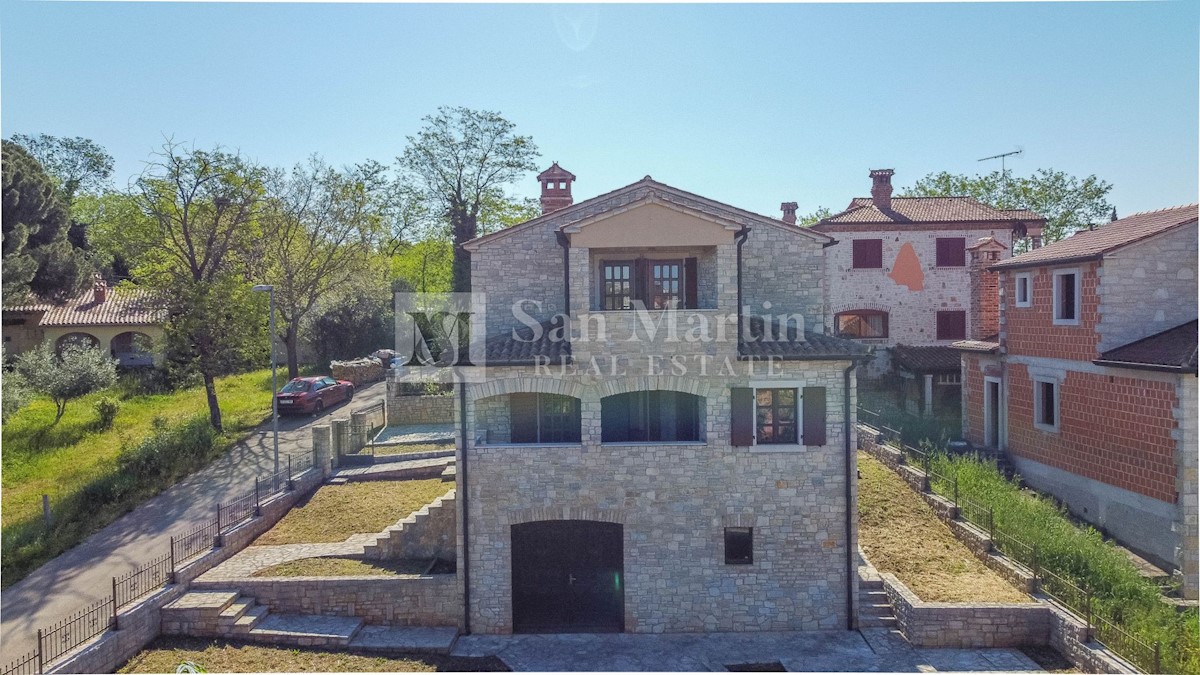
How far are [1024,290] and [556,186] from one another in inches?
567

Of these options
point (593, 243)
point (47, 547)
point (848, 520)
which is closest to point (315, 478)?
point (47, 547)

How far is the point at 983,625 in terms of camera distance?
12609 mm

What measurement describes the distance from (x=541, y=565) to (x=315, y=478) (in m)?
8.28

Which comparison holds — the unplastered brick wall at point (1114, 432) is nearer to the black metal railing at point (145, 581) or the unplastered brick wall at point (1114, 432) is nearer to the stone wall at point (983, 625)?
the stone wall at point (983, 625)

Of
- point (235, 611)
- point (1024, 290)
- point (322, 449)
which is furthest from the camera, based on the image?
Answer: point (1024, 290)

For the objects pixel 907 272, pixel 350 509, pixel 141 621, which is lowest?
pixel 141 621

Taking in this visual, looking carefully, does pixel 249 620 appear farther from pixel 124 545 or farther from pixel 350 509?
pixel 124 545

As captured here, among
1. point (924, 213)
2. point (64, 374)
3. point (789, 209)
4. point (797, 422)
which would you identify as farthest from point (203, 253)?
point (924, 213)

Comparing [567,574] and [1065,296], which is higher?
[1065,296]

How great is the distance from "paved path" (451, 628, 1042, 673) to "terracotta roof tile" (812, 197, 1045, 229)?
20.9 meters

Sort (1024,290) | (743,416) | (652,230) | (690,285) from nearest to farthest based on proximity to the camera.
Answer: (743,416) < (652,230) < (690,285) < (1024,290)

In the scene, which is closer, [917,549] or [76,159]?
[917,549]

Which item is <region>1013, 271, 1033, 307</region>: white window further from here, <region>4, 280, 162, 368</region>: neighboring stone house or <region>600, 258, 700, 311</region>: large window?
<region>4, 280, 162, 368</region>: neighboring stone house

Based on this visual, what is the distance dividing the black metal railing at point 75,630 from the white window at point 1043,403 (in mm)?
22582
